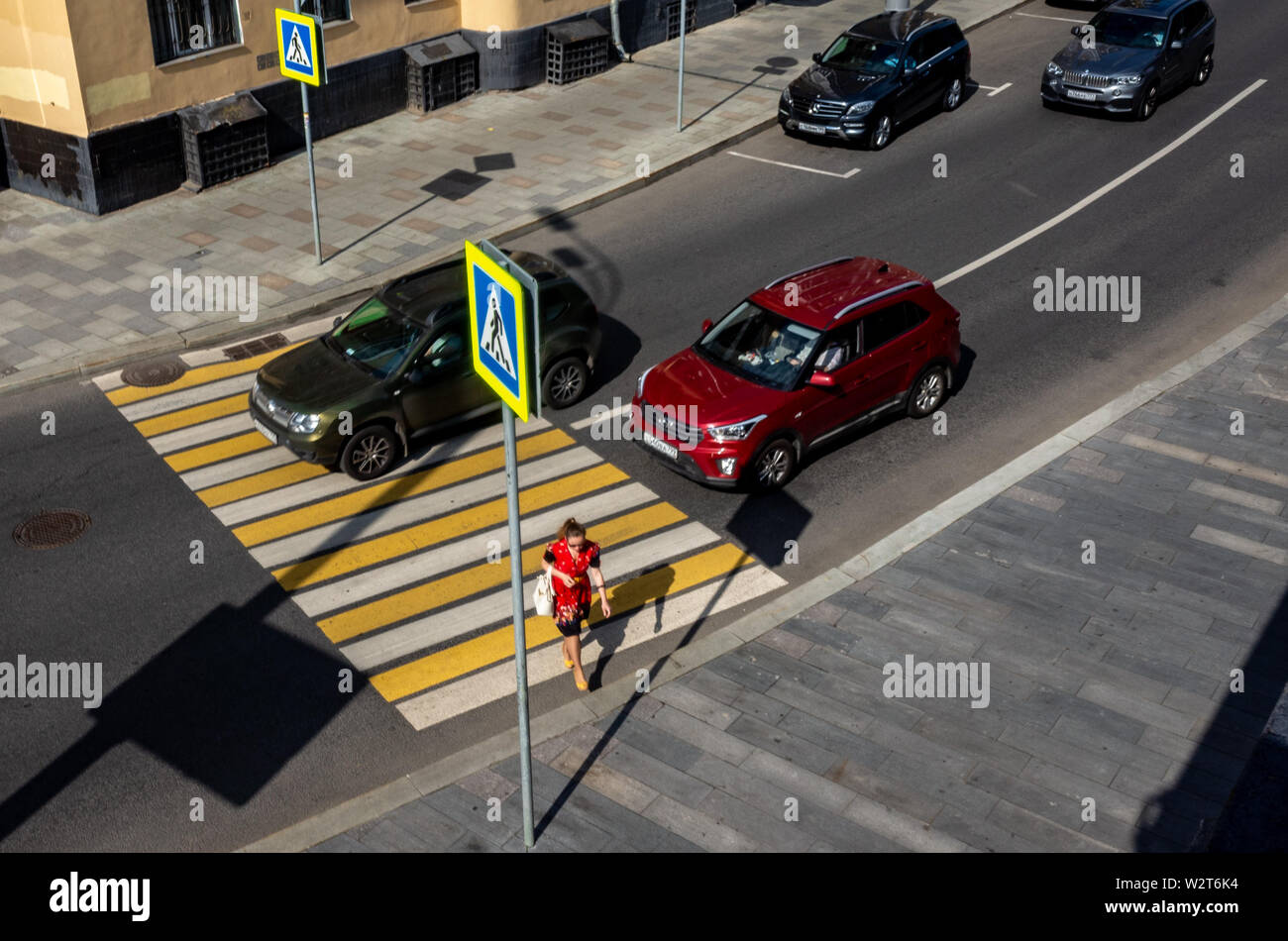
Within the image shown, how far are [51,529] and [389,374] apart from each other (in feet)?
12.8

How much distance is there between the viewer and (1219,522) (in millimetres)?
13438

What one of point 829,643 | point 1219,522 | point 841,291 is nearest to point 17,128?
point 841,291

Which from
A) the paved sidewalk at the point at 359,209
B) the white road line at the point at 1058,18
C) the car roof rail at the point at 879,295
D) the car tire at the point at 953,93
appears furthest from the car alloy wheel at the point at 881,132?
the white road line at the point at 1058,18

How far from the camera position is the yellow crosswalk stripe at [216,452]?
14.4 metres

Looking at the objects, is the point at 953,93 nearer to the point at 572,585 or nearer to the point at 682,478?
the point at 682,478

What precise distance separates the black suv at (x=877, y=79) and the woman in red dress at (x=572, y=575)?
47.7 ft

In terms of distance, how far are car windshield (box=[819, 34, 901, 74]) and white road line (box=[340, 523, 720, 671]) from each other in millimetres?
13442

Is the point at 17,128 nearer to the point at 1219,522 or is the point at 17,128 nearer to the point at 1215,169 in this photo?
the point at 1219,522

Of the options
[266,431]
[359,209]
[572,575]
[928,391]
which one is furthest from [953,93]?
[572,575]

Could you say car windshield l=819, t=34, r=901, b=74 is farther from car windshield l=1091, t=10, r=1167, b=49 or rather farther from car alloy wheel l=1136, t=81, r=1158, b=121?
car alloy wheel l=1136, t=81, r=1158, b=121

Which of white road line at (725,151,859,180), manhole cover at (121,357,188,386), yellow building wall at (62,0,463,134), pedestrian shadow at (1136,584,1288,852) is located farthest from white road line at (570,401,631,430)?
yellow building wall at (62,0,463,134)

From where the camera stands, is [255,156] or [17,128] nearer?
[17,128]

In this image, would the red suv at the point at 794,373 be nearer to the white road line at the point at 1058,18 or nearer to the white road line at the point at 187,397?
the white road line at the point at 187,397

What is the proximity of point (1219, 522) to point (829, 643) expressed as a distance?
15.8 ft
